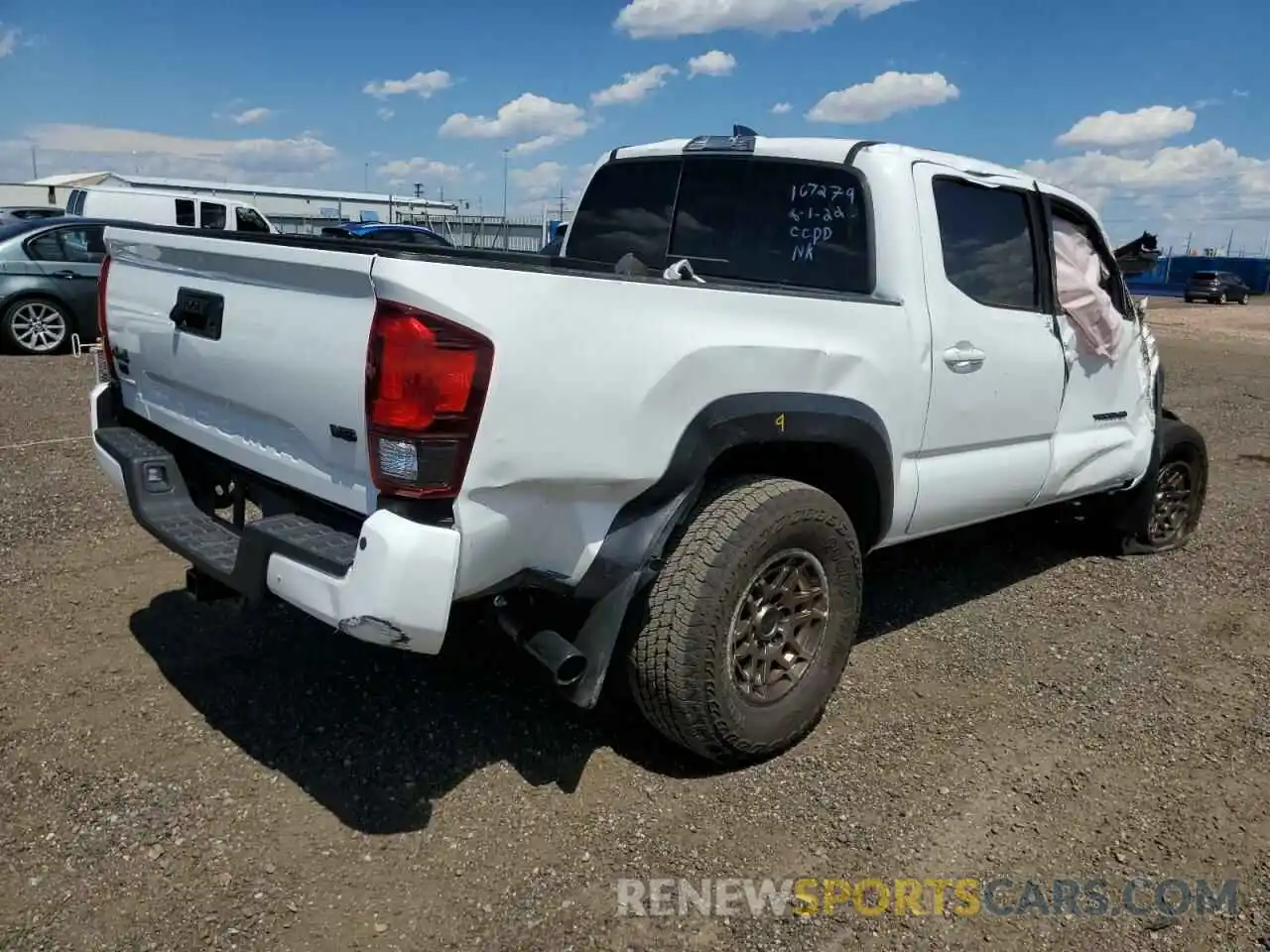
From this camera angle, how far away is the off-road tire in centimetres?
289

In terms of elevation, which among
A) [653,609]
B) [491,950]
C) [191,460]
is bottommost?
[491,950]

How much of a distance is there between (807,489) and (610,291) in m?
1.02

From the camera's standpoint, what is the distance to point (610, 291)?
8.41ft

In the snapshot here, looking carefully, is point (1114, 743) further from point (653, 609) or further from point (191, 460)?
point (191, 460)

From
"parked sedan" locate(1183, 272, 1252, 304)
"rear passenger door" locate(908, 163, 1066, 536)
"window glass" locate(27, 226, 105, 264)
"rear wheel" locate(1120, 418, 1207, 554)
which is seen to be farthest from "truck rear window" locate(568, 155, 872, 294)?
"parked sedan" locate(1183, 272, 1252, 304)

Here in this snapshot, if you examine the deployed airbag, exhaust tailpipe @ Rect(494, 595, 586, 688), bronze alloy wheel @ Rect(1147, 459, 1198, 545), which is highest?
the deployed airbag

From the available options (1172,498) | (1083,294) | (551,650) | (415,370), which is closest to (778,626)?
(551,650)

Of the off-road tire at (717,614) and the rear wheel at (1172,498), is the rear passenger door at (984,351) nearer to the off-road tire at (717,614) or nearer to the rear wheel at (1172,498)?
the off-road tire at (717,614)

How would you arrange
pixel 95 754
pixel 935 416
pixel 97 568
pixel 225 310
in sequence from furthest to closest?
1. pixel 97 568
2. pixel 935 416
3. pixel 95 754
4. pixel 225 310

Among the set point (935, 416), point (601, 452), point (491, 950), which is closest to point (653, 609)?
point (601, 452)

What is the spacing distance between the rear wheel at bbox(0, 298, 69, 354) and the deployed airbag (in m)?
10.9

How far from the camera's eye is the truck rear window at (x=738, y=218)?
3.67 metres

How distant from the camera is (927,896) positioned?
2695 millimetres

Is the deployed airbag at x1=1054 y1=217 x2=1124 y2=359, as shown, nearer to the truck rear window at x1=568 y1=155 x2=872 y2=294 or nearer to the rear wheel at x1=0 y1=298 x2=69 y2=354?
the truck rear window at x1=568 y1=155 x2=872 y2=294
